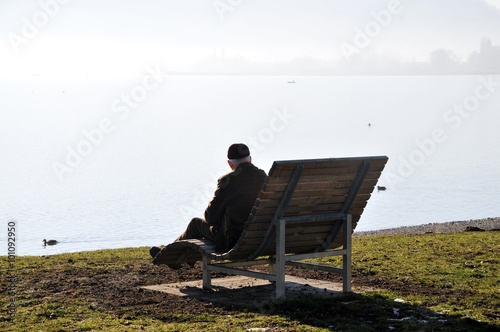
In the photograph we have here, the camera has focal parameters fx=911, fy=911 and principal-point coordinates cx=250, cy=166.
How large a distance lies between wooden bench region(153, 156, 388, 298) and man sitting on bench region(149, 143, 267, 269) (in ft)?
0.86

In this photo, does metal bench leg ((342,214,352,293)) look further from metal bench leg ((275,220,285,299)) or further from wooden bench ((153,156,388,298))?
metal bench leg ((275,220,285,299))

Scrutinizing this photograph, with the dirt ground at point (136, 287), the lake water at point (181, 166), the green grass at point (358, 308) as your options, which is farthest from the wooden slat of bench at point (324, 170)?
the lake water at point (181, 166)

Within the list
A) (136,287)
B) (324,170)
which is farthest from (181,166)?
(324,170)

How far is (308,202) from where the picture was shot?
1020cm

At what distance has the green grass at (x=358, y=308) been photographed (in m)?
8.76

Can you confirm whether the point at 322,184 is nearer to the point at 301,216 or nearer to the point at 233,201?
the point at 301,216

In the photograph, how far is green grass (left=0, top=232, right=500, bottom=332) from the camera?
28.7 ft

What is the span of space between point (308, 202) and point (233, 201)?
93cm

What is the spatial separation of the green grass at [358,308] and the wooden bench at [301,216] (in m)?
0.70

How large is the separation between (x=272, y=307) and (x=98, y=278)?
10.6 ft

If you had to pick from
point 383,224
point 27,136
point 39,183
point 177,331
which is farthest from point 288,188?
point 27,136

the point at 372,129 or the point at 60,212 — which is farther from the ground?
the point at 372,129

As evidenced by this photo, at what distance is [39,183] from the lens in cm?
5744

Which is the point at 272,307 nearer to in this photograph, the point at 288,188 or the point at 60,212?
the point at 288,188
